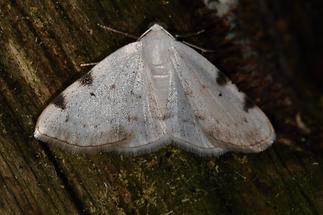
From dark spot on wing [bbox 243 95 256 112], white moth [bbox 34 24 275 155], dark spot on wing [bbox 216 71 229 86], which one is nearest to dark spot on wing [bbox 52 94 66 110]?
white moth [bbox 34 24 275 155]

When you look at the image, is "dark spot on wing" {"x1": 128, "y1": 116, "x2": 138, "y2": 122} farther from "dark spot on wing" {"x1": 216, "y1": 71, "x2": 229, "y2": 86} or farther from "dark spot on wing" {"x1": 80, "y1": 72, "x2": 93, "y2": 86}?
"dark spot on wing" {"x1": 216, "y1": 71, "x2": 229, "y2": 86}

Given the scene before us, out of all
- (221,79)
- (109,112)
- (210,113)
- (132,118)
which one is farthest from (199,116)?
(109,112)

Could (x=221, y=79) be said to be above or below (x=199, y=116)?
above

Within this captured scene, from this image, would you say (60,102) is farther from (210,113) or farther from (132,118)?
(210,113)

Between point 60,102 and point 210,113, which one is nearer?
point 60,102

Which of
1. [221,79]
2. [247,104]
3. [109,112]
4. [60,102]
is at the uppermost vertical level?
[60,102]

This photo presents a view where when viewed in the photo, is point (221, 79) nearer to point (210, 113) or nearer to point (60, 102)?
point (210, 113)

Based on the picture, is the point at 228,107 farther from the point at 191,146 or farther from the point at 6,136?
the point at 6,136
